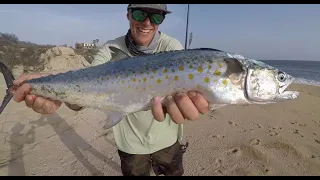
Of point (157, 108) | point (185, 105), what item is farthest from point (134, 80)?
point (185, 105)

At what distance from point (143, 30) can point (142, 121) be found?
114 centimetres

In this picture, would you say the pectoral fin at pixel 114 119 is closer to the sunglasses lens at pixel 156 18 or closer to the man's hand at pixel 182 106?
the man's hand at pixel 182 106

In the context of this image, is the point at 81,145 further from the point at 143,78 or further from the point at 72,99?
the point at 143,78

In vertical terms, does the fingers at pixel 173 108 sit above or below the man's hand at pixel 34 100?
above

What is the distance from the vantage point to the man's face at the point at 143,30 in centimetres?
305

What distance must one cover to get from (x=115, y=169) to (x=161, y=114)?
249 cm

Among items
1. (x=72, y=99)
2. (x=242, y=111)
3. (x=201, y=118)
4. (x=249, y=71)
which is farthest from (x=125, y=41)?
(x=242, y=111)

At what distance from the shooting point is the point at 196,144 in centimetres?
550

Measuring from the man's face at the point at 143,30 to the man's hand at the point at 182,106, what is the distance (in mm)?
890

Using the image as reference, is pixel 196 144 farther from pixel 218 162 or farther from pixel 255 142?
pixel 255 142

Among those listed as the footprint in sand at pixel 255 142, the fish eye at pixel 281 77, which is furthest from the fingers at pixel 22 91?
the footprint in sand at pixel 255 142

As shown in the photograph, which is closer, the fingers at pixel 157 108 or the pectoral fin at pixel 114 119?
the fingers at pixel 157 108

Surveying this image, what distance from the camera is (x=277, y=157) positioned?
4.99 m

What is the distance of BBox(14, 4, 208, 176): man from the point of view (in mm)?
2955
